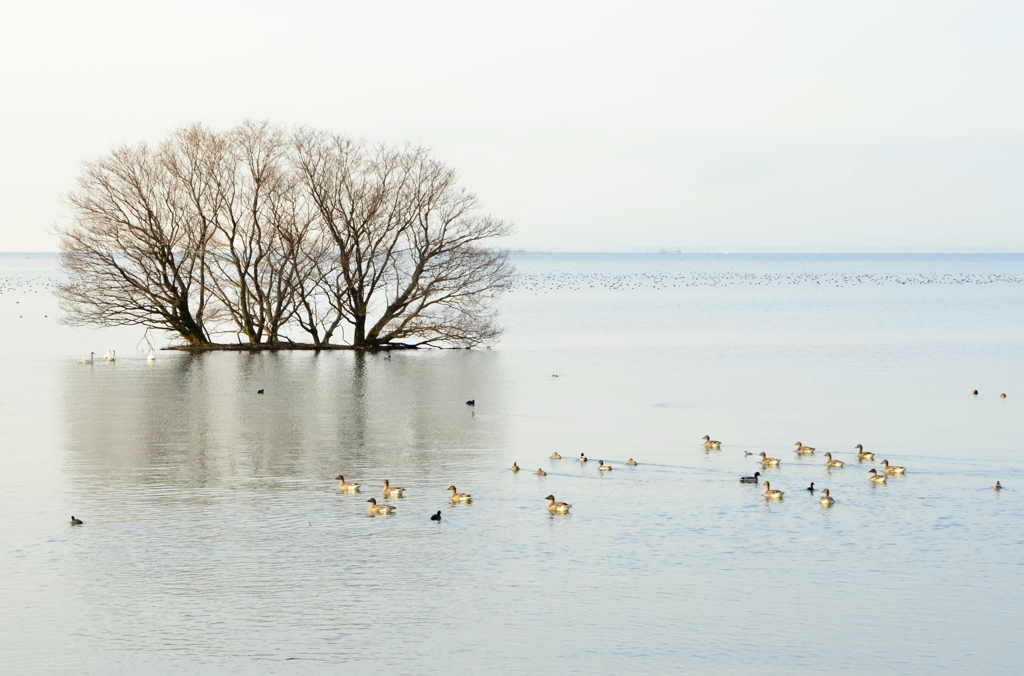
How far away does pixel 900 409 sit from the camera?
114ft

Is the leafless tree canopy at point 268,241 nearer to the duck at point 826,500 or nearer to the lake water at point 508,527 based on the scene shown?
the lake water at point 508,527

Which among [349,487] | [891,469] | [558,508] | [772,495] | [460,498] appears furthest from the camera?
[891,469]

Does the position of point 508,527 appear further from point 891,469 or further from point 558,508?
point 891,469

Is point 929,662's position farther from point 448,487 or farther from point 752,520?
point 448,487

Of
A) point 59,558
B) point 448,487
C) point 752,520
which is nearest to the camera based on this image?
point 59,558

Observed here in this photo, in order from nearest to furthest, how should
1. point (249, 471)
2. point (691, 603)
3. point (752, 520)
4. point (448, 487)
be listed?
point (691, 603) < point (752, 520) < point (448, 487) < point (249, 471)

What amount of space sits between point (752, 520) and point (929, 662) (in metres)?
6.77

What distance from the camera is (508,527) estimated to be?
20.4m

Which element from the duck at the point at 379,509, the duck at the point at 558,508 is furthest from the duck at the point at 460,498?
the duck at the point at 558,508

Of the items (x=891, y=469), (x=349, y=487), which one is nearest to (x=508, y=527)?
(x=349, y=487)

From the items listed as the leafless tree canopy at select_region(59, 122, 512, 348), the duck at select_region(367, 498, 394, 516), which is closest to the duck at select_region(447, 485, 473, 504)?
the duck at select_region(367, 498, 394, 516)

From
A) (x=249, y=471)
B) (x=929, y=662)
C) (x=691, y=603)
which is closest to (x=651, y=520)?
(x=691, y=603)

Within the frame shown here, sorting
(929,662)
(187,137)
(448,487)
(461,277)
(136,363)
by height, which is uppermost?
(187,137)

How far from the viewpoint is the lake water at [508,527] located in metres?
14.7
